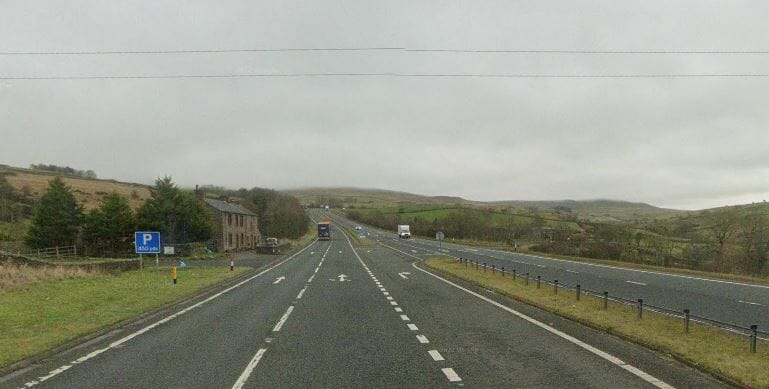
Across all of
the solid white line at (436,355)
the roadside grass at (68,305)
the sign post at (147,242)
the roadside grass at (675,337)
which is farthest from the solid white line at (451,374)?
the sign post at (147,242)

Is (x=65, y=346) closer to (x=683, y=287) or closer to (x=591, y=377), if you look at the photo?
(x=591, y=377)

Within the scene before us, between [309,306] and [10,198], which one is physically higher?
[10,198]

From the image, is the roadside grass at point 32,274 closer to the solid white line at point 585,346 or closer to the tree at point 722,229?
the solid white line at point 585,346

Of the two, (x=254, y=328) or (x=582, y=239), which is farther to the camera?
(x=582, y=239)

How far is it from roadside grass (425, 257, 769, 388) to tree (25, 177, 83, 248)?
2145 inches

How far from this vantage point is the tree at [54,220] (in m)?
56.0

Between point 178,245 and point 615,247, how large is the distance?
4457cm

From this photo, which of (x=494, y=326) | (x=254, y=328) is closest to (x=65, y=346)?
(x=254, y=328)

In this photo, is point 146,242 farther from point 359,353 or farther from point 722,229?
point 722,229

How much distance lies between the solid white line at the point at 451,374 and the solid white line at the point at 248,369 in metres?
2.95

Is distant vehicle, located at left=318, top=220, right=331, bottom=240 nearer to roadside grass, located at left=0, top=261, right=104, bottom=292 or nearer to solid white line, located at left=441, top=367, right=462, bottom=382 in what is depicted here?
roadside grass, located at left=0, top=261, right=104, bottom=292

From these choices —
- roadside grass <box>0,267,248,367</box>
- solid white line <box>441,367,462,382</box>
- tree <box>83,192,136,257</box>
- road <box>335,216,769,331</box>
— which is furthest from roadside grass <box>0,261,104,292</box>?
tree <box>83,192,136,257</box>

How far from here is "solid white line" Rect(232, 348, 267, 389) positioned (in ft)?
24.8

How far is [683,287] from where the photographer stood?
24.7 m
